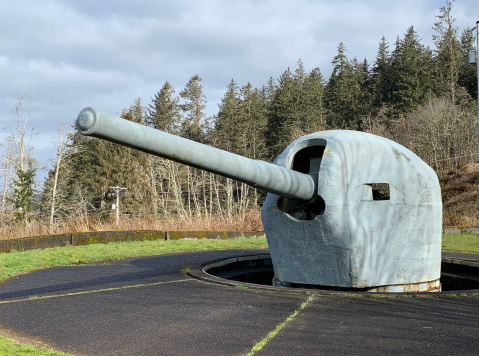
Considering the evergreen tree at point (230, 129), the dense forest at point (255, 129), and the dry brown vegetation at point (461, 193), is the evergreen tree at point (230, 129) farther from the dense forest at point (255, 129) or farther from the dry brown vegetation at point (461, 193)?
the dry brown vegetation at point (461, 193)

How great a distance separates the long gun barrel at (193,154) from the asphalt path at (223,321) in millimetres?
1298

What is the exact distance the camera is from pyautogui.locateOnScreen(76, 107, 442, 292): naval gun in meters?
6.23

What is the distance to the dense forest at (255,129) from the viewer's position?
103 ft

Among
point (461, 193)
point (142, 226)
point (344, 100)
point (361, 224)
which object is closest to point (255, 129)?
point (344, 100)

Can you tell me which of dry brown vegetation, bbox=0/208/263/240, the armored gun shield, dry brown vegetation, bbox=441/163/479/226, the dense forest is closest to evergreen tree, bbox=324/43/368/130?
the dense forest

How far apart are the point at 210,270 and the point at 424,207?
3.82 metres

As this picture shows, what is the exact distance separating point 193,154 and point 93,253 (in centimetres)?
795

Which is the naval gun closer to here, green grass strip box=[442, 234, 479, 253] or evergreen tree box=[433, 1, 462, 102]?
green grass strip box=[442, 234, 479, 253]

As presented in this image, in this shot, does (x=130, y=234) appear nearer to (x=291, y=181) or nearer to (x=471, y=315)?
(x=291, y=181)

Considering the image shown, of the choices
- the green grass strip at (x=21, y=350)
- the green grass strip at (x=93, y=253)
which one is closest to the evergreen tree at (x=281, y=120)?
the green grass strip at (x=93, y=253)

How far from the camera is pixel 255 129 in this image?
169 ft

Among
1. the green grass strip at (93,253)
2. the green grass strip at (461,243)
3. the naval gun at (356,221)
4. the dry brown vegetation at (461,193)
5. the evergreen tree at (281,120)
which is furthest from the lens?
the evergreen tree at (281,120)

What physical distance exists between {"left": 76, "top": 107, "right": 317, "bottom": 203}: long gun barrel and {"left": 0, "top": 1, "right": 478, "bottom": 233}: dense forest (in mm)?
13778

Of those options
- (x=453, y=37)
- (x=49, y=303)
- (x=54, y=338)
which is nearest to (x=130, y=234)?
(x=49, y=303)
